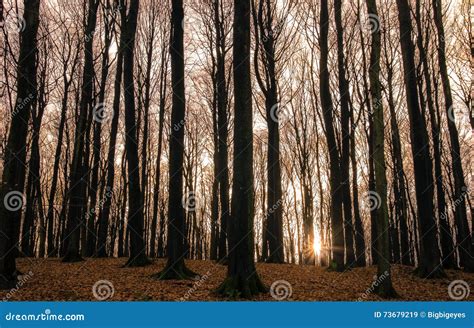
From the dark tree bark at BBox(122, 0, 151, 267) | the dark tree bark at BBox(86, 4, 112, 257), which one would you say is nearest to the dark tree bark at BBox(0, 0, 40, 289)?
the dark tree bark at BBox(122, 0, 151, 267)

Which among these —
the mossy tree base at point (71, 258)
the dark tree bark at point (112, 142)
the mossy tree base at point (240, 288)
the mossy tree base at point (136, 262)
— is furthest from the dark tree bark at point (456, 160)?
the mossy tree base at point (71, 258)

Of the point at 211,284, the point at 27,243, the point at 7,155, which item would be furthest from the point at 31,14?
the point at 27,243

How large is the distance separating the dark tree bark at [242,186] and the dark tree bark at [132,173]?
4.35 meters

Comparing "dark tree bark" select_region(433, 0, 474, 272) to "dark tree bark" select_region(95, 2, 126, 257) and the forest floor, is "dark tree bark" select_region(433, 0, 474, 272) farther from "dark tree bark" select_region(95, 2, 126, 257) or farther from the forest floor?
"dark tree bark" select_region(95, 2, 126, 257)

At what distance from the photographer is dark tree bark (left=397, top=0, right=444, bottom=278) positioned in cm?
983

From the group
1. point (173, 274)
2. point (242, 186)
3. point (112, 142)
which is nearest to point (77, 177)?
point (112, 142)

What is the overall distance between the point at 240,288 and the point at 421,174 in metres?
6.55

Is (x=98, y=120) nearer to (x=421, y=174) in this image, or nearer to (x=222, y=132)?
(x=222, y=132)

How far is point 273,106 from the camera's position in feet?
46.2

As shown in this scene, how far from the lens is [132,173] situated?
10.5 metres

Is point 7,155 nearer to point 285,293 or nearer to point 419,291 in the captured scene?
point 285,293

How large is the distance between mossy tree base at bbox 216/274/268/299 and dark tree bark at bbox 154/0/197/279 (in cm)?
211

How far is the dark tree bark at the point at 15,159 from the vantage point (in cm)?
692

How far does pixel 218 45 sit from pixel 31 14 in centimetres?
851
